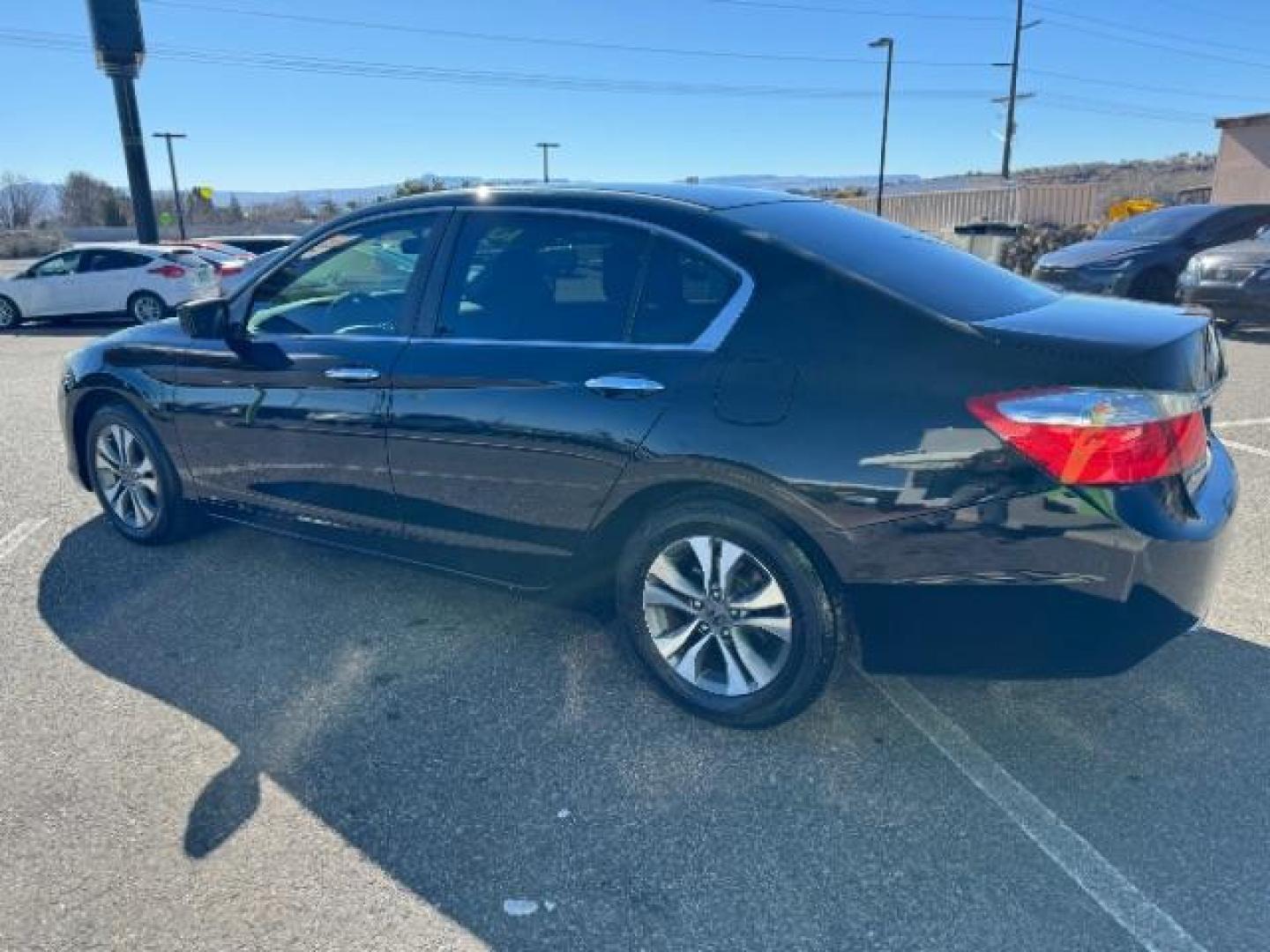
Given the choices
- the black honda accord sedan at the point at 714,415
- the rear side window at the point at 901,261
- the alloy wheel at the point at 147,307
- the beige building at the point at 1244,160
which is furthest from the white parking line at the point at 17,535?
the beige building at the point at 1244,160

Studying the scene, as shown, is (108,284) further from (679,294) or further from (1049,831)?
(1049,831)

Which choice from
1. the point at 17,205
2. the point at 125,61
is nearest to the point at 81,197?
the point at 17,205

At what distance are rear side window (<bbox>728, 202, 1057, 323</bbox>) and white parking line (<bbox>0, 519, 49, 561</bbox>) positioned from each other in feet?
12.8

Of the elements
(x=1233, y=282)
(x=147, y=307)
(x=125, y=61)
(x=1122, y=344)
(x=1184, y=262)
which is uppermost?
(x=125, y=61)

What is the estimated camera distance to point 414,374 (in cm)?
333

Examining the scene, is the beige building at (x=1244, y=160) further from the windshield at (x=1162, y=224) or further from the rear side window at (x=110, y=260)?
the rear side window at (x=110, y=260)

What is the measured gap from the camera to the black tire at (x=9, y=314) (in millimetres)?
15312

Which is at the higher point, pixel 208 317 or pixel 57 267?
pixel 208 317

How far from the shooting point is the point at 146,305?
14.7 metres

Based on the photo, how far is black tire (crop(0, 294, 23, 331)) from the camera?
15312mm

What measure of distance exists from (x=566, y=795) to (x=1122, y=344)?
1951 mm

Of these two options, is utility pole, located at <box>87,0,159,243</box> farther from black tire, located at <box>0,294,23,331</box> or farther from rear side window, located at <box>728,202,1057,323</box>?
rear side window, located at <box>728,202,1057,323</box>

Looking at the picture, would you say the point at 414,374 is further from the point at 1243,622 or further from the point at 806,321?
the point at 1243,622

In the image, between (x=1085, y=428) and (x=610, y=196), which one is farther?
(x=610, y=196)
